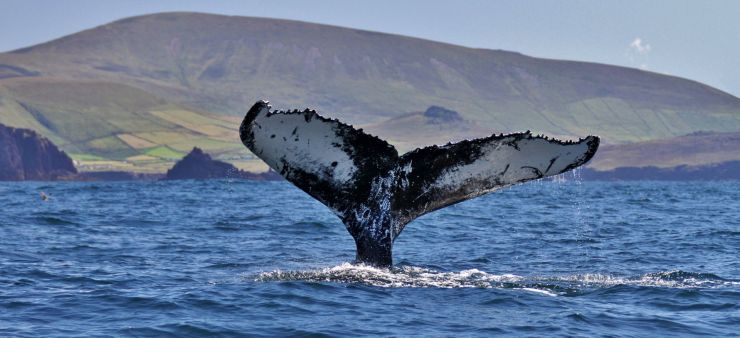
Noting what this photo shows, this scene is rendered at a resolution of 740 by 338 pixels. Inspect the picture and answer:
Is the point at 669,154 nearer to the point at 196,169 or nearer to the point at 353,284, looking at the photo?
the point at 196,169

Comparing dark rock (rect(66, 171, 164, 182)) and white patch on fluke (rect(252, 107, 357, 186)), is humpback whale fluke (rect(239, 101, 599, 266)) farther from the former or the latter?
dark rock (rect(66, 171, 164, 182))

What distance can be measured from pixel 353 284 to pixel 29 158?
480ft

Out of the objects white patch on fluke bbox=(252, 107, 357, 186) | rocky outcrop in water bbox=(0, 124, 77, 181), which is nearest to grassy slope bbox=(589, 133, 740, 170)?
rocky outcrop in water bbox=(0, 124, 77, 181)

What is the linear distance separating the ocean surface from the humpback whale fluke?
88 cm

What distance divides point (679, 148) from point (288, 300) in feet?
638

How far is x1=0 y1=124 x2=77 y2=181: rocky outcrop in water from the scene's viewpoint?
471 ft

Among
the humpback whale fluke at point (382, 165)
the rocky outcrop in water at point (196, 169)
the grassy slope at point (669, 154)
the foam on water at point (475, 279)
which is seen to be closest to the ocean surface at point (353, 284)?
the foam on water at point (475, 279)

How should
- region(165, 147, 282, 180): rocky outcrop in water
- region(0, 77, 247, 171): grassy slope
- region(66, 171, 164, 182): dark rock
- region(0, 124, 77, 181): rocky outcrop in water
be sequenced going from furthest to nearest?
region(0, 77, 247, 171): grassy slope < region(0, 124, 77, 181): rocky outcrop in water < region(66, 171, 164, 182): dark rock < region(165, 147, 282, 180): rocky outcrop in water

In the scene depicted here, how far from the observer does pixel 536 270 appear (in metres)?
12.7

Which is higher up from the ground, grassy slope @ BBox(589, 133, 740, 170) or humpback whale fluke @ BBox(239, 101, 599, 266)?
grassy slope @ BBox(589, 133, 740, 170)

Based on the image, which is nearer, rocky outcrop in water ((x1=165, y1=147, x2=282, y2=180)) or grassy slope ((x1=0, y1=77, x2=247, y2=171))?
rocky outcrop in water ((x1=165, y1=147, x2=282, y2=180))

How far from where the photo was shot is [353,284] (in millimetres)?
10625

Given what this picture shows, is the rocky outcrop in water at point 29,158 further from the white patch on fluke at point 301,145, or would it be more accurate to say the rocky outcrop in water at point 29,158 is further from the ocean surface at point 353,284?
the white patch on fluke at point 301,145

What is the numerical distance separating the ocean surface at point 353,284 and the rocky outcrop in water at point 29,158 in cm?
13073
